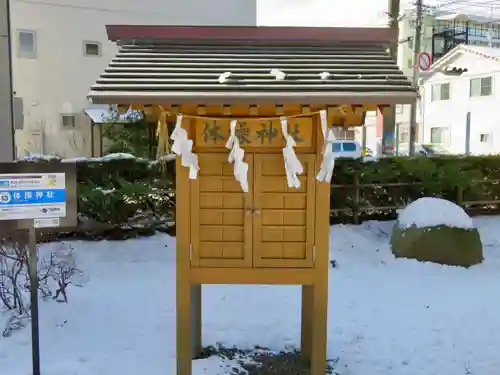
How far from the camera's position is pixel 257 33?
13.0 feet

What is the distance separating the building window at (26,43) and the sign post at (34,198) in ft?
55.3

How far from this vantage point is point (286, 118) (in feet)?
12.0

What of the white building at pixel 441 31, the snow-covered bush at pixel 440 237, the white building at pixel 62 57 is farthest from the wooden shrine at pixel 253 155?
the white building at pixel 441 31

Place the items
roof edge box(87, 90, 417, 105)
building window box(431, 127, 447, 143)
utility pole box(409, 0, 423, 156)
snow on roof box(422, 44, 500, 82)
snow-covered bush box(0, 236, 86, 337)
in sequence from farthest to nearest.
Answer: building window box(431, 127, 447, 143) < snow on roof box(422, 44, 500, 82) < utility pole box(409, 0, 423, 156) < snow-covered bush box(0, 236, 86, 337) < roof edge box(87, 90, 417, 105)

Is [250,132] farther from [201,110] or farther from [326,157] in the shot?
[326,157]

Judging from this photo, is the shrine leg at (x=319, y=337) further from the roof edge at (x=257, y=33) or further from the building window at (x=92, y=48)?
the building window at (x=92, y=48)

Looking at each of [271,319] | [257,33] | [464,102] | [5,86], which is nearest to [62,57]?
[5,86]

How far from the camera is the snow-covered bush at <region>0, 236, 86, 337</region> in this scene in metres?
5.29

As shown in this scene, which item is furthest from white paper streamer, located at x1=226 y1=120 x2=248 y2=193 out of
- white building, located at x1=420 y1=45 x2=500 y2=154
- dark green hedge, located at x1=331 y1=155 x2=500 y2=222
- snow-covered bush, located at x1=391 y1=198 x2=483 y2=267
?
white building, located at x1=420 y1=45 x2=500 y2=154

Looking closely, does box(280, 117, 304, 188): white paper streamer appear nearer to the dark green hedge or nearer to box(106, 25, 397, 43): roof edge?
box(106, 25, 397, 43): roof edge

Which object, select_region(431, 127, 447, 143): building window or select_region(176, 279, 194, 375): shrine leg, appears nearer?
select_region(176, 279, 194, 375): shrine leg

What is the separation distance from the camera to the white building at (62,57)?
1889 centimetres

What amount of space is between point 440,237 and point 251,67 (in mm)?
4786

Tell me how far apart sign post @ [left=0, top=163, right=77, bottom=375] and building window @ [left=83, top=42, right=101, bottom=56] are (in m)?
17.0
